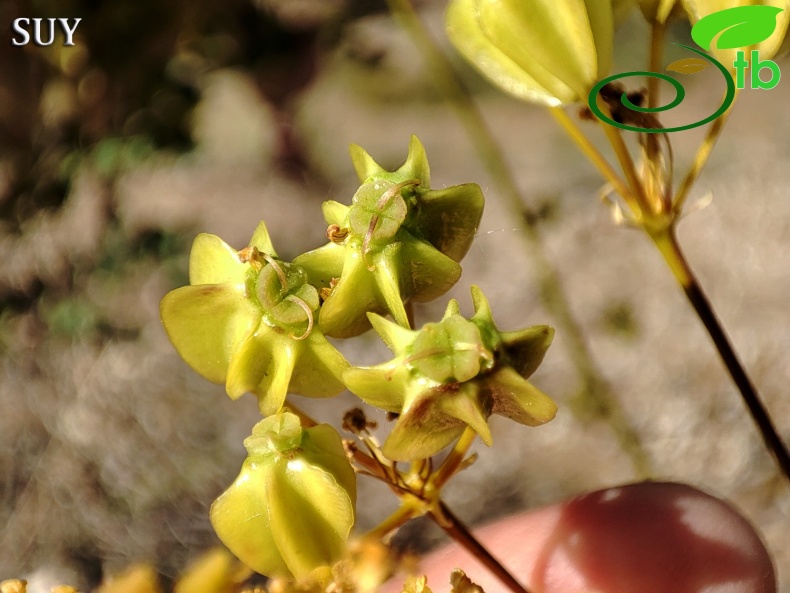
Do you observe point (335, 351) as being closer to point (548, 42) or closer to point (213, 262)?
point (213, 262)

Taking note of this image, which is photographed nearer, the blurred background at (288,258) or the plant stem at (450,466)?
the plant stem at (450,466)

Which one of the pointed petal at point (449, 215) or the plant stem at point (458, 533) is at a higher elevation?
the pointed petal at point (449, 215)

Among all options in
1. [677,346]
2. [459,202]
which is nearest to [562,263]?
[677,346]

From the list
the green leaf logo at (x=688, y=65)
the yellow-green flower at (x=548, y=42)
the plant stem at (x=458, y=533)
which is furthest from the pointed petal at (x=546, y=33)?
the plant stem at (x=458, y=533)

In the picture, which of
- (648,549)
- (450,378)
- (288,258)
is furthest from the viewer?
(288,258)

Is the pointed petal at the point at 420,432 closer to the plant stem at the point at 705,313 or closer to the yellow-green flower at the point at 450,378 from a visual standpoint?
the yellow-green flower at the point at 450,378

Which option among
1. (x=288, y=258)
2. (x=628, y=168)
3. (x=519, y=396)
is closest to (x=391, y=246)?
(x=519, y=396)

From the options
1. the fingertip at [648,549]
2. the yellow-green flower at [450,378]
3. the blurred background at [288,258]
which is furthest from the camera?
the blurred background at [288,258]
